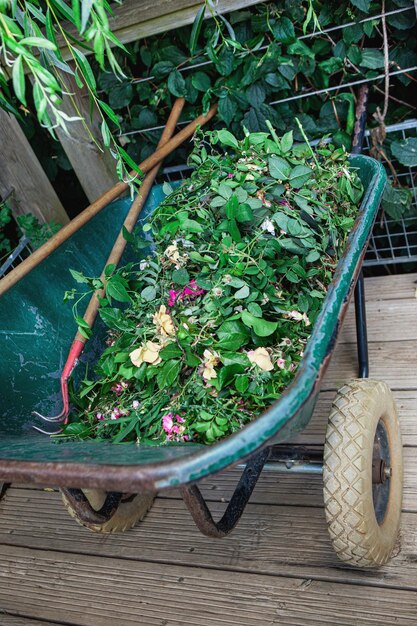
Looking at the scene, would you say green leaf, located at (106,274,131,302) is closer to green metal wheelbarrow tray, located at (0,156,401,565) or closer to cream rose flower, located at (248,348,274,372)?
green metal wheelbarrow tray, located at (0,156,401,565)

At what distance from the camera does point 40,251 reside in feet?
5.28

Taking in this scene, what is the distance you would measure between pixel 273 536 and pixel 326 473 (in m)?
0.37

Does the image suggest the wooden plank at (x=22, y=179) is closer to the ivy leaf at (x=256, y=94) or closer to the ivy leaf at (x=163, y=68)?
the ivy leaf at (x=163, y=68)

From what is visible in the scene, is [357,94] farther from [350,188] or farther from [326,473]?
[326,473]

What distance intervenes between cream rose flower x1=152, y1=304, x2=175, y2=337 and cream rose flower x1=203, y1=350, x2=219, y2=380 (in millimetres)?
113

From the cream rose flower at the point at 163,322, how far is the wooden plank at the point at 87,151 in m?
0.97

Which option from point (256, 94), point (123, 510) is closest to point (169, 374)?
point (123, 510)

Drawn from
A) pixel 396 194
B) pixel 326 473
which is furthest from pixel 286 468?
pixel 396 194

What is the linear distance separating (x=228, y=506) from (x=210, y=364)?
275 millimetres

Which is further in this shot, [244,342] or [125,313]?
[125,313]

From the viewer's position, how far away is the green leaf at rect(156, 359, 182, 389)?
50.6 inches

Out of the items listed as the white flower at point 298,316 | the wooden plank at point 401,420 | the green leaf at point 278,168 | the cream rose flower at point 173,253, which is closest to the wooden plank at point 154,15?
the green leaf at point 278,168

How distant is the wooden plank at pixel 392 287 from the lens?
216 cm

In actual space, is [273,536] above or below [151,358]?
below
